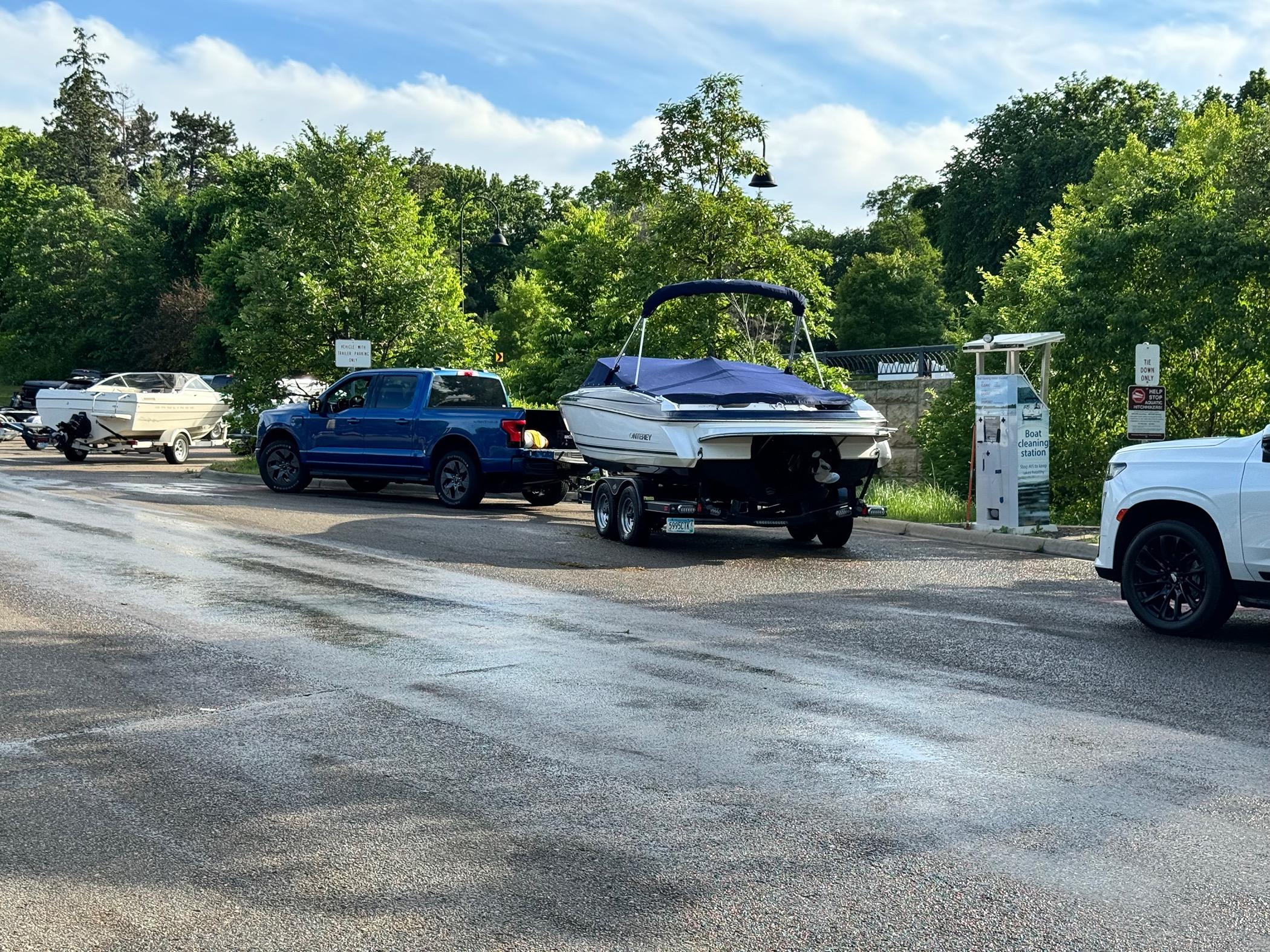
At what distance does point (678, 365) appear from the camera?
644 inches

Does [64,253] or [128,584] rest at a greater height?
[64,253]

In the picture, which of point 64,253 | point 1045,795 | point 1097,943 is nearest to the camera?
point 1097,943

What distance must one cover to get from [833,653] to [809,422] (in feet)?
19.8

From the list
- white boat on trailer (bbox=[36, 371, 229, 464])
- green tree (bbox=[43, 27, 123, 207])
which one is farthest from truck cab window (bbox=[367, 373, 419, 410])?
green tree (bbox=[43, 27, 123, 207])

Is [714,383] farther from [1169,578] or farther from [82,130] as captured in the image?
[82,130]

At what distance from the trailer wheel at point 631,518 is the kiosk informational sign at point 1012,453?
434 cm

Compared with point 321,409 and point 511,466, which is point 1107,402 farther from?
point 321,409

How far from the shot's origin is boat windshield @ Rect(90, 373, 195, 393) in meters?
32.4

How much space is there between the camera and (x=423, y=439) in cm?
2072

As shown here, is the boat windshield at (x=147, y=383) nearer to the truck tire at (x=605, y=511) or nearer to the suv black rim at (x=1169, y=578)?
the truck tire at (x=605, y=511)

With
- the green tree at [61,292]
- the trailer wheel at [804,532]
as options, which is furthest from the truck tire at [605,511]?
the green tree at [61,292]

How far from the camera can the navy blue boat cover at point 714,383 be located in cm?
1488

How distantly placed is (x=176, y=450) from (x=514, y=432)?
591 inches

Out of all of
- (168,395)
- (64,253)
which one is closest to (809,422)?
(168,395)
